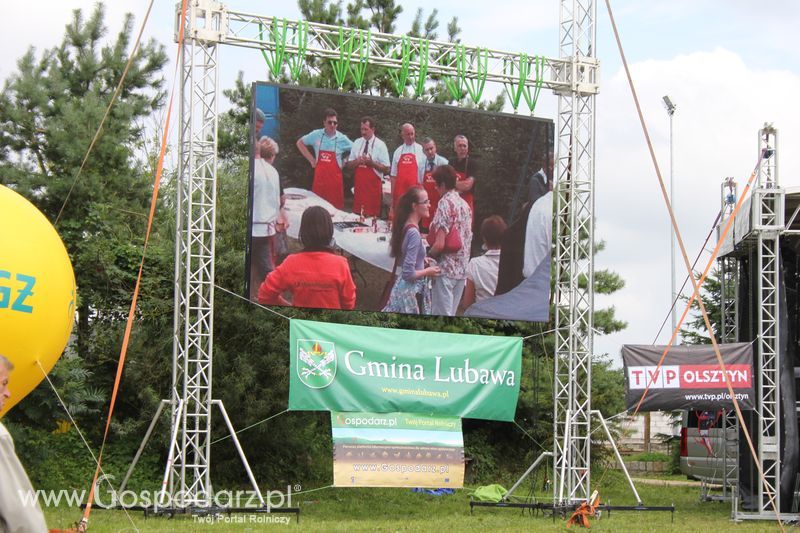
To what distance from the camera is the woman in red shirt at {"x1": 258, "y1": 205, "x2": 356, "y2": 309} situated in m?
13.9

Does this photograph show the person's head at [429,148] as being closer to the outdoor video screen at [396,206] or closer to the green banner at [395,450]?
the outdoor video screen at [396,206]

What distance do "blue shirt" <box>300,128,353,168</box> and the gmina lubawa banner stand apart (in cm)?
462

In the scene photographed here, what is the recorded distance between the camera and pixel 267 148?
13953 millimetres

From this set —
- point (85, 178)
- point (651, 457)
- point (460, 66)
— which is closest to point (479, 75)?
point (460, 66)

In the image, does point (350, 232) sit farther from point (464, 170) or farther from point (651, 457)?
point (651, 457)

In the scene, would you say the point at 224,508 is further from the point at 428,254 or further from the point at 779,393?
the point at 779,393

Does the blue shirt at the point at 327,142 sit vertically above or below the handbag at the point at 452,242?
above

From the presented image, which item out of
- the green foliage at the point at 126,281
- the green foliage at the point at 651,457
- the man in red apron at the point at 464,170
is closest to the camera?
the man in red apron at the point at 464,170

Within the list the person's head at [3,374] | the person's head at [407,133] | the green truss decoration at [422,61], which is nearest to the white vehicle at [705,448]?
the person's head at [407,133]

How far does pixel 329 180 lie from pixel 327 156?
0.33 meters

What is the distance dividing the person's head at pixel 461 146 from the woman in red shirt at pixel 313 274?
7.16 feet

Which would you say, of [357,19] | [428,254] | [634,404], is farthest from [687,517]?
[357,19]

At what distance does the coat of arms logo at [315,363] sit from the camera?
14.1 meters

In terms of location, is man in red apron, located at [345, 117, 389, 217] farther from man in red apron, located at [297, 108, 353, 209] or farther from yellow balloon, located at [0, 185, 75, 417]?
yellow balloon, located at [0, 185, 75, 417]
